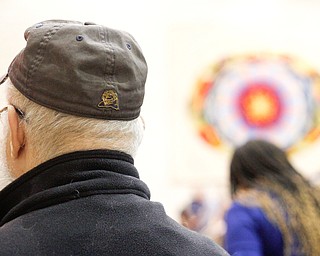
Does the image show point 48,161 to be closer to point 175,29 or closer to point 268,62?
point 175,29

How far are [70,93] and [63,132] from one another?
5 centimetres

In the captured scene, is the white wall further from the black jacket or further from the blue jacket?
the black jacket

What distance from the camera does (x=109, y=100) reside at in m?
0.80

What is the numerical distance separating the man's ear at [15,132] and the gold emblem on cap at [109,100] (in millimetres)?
111

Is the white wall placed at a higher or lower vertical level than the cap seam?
lower

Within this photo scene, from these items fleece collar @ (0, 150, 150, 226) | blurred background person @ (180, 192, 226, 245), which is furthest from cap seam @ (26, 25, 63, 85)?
blurred background person @ (180, 192, 226, 245)

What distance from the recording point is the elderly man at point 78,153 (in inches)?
29.6

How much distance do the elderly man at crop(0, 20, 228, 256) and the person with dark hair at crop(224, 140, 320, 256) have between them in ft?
3.01

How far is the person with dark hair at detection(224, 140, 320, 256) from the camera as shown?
5.58ft

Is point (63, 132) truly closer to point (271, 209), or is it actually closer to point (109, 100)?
point (109, 100)

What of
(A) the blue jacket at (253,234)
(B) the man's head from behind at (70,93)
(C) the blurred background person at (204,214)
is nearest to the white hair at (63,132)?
(B) the man's head from behind at (70,93)

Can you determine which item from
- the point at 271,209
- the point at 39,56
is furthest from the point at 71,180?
the point at 271,209

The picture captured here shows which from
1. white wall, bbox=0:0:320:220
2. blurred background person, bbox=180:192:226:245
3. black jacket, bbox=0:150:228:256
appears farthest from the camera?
white wall, bbox=0:0:320:220

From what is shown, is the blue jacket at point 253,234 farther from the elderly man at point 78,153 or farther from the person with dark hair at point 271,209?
the elderly man at point 78,153
